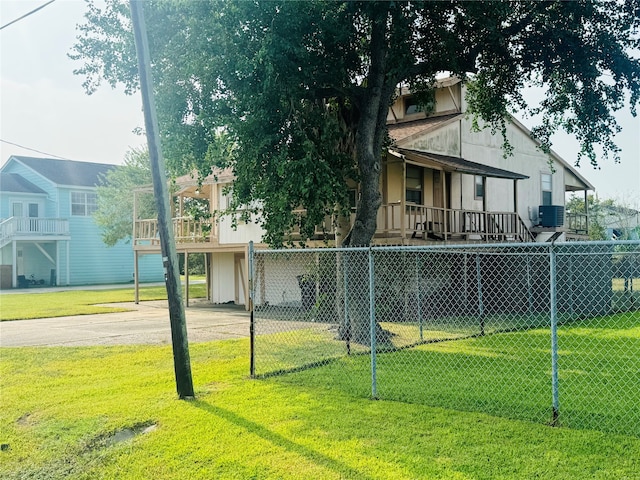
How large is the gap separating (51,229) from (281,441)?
32.5 m

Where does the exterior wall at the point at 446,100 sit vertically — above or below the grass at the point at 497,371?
above

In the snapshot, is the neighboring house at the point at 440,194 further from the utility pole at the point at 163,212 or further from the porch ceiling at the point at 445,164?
the utility pole at the point at 163,212

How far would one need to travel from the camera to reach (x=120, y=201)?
33.0 metres

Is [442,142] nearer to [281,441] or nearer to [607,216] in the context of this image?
[281,441]

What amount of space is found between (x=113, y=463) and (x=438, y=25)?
10.7m

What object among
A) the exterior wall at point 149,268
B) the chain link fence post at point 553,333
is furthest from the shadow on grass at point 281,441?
the exterior wall at point 149,268

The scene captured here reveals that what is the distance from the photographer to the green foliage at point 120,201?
108ft

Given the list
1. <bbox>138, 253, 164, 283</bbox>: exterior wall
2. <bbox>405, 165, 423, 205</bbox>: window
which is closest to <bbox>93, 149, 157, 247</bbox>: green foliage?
<bbox>138, 253, 164, 283</bbox>: exterior wall

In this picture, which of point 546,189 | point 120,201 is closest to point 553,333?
point 546,189

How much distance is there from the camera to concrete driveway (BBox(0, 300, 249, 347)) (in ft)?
41.7

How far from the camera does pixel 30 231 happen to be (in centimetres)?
3331

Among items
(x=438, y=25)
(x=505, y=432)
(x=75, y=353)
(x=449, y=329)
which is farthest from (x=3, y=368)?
(x=438, y=25)

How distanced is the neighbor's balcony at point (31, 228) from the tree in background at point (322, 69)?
2325 cm

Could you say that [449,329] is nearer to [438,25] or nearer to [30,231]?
[438,25]
